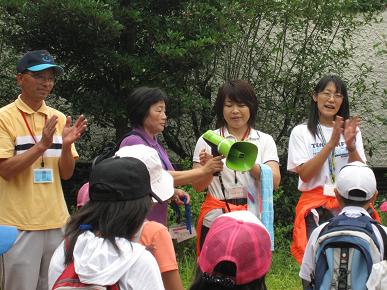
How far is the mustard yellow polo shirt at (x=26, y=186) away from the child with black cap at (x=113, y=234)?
1406 millimetres

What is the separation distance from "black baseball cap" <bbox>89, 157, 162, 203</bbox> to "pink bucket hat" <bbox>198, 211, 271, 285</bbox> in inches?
13.4

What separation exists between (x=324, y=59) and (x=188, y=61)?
6.37 ft

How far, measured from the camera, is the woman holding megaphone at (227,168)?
4.12 m

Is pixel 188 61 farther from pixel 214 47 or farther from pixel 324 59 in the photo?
pixel 324 59

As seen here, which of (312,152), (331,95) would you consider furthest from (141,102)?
(331,95)

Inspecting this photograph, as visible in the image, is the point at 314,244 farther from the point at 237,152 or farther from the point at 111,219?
the point at 111,219

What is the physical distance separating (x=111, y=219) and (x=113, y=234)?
0.06m

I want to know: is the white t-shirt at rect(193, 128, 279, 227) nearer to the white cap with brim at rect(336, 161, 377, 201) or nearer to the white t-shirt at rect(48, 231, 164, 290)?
the white cap with brim at rect(336, 161, 377, 201)

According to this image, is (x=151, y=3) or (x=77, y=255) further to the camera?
(x=151, y=3)

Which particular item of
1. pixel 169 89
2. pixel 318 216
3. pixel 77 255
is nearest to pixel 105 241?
pixel 77 255

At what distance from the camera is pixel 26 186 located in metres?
3.94

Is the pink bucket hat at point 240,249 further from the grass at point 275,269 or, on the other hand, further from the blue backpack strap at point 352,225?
the grass at point 275,269

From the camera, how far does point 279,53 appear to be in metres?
7.58

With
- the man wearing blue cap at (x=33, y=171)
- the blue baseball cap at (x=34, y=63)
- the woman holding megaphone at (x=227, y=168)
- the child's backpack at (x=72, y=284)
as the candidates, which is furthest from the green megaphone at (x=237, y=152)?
the child's backpack at (x=72, y=284)
